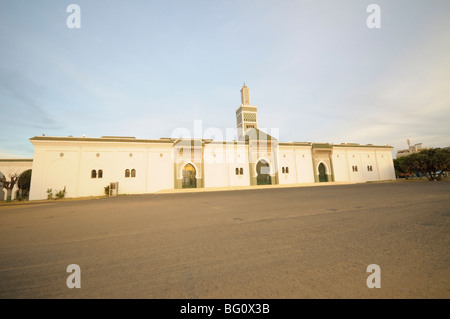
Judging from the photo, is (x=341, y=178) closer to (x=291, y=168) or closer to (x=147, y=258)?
(x=291, y=168)

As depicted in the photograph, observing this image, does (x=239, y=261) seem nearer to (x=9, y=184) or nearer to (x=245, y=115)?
(x=9, y=184)

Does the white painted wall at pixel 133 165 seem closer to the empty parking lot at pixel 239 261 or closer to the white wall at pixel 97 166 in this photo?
the white wall at pixel 97 166

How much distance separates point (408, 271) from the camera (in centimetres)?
202

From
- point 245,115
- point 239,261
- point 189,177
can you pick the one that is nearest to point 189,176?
point 189,177

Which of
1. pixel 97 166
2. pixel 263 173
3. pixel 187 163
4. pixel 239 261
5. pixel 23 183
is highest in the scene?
pixel 187 163

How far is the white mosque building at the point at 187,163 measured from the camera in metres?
20.7

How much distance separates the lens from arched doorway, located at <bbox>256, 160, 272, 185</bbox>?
28.2 meters

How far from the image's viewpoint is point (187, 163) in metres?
25.0

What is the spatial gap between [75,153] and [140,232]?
906 inches

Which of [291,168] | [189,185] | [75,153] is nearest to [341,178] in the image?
[291,168]

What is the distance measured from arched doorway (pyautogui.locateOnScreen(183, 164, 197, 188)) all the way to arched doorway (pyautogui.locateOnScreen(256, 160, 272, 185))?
940cm

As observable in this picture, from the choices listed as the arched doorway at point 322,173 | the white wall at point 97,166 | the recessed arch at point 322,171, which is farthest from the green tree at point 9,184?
→ the arched doorway at point 322,173

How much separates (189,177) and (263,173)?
438 inches
